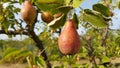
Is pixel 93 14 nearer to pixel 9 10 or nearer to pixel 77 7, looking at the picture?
pixel 77 7

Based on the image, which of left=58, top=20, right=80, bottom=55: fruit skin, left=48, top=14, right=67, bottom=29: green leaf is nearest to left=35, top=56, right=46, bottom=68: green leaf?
left=48, top=14, right=67, bottom=29: green leaf

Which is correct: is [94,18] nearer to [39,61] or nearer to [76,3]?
[76,3]

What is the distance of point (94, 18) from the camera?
97 cm

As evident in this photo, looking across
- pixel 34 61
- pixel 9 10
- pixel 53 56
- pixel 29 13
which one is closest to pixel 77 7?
pixel 29 13

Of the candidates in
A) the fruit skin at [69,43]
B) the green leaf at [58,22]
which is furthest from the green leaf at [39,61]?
the fruit skin at [69,43]

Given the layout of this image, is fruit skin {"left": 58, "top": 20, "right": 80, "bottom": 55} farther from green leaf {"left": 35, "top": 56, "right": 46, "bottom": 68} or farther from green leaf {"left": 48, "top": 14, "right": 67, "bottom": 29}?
green leaf {"left": 35, "top": 56, "right": 46, "bottom": 68}

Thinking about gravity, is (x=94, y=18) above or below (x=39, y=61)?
above

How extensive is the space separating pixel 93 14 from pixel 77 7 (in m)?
0.08

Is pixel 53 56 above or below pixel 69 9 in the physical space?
below

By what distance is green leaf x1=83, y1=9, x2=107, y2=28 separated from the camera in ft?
3.19

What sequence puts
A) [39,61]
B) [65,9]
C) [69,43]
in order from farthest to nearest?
[39,61]
[65,9]
[69,43]

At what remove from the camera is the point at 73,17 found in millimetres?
1072

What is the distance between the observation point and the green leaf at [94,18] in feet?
3.19

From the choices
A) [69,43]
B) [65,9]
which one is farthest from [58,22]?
[69,43]
